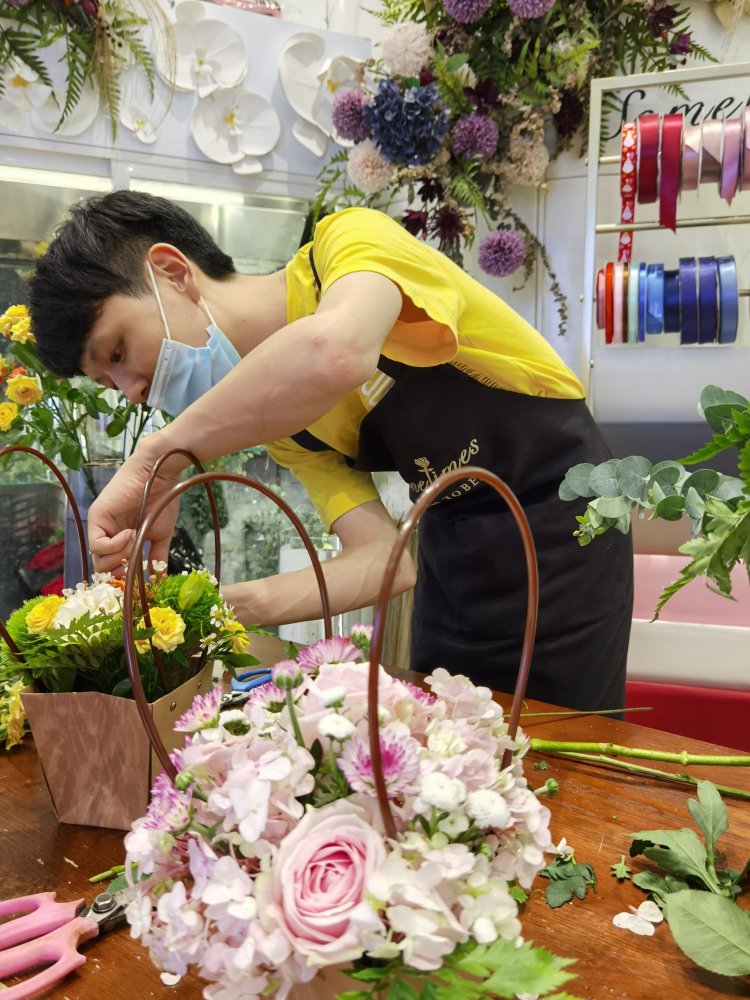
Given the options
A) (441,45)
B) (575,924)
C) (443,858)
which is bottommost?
(575,924)

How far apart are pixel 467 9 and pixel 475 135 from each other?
0.36m

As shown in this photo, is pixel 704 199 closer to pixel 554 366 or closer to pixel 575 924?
pixel 554 366

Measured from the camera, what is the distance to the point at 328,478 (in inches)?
58.9

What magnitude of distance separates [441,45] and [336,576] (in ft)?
6.66

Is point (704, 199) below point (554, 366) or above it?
above

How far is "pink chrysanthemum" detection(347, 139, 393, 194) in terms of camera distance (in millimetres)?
2707

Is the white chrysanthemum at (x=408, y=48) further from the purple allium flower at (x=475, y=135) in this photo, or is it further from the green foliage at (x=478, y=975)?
the green foliage at (x=478, y=975)

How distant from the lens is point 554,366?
1369 millimetres

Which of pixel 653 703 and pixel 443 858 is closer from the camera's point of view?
pixel 443 858

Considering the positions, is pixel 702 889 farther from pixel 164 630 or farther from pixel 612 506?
pixel 164 630

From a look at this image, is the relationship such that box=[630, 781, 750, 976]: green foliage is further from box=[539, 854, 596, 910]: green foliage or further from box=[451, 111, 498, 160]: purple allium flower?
box=[451, 111, 498, 160]: purple allium flower

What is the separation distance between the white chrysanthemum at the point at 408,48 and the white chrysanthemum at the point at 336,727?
2.66 m

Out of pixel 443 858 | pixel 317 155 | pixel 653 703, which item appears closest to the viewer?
pixel 443 858

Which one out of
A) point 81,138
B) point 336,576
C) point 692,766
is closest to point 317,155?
point 81,138
